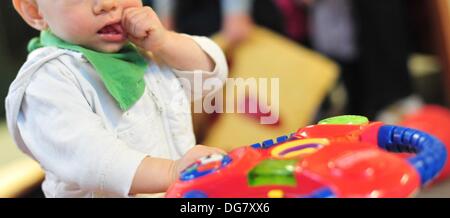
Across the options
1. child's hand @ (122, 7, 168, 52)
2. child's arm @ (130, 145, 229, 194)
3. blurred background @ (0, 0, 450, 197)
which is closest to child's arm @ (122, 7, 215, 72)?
child's hand @ (122, 7, 168, 52)

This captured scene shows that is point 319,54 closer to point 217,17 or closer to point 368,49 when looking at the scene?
point 368,49

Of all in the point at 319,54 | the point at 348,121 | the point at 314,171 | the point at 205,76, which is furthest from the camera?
the point at 319,54

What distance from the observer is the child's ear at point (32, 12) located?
0.61 meters

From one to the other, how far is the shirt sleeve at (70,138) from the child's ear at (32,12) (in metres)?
0.05

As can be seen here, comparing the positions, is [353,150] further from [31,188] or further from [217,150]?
[31,188]

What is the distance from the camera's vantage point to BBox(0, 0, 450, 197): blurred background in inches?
48.0

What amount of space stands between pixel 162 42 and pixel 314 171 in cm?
23

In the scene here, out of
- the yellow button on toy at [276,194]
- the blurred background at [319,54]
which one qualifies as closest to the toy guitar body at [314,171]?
the yellow button on toy at [276,194]

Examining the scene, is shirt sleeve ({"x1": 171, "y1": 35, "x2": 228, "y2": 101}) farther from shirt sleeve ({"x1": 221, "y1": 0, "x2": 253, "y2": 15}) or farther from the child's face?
shirt sleeve ({"x1": 221, "y1": 0, "x2": 253, "y2": 15})

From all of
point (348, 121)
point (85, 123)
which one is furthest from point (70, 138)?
point (348, 121)

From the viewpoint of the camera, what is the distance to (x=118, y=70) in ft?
1.97
